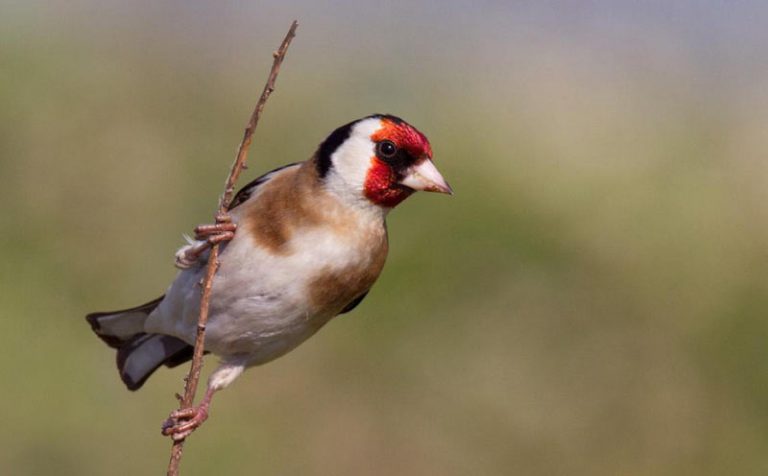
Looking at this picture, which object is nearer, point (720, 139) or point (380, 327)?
point (380, 327)

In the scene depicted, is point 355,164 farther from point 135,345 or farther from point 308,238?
point 135,345

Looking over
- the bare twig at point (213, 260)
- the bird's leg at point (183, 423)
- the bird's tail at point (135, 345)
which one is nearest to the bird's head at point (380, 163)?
the bare twig at point (213, 260)

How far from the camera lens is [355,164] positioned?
315cm

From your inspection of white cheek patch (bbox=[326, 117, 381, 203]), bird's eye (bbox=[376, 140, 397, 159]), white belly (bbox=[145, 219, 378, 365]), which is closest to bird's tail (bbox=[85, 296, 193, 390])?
white belly (bbox=[145, 219, 378, 365])

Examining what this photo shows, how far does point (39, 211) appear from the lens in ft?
19.6

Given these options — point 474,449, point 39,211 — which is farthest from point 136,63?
point 474,449

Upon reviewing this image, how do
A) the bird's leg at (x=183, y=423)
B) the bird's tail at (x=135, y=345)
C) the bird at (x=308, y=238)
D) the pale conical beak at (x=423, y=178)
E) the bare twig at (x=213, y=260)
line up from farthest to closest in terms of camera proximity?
1. the bird's tail at (x=135, y=345)
2. the bird's leg at (x=183, y=423)
3. the bird at (x=308, y=238)
4. the pale conical beak at (x=423, y=178)
5. the bare twig at (x=213, y=260)

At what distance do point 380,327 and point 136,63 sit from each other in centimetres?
222

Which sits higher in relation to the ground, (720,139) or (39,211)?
(720,139)

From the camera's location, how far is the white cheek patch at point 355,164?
313 cm

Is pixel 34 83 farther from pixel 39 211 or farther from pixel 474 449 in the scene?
pixel 474 449

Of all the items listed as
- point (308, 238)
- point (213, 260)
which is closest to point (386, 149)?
point (308, 238)

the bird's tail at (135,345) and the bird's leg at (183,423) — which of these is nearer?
the bird's leg at (183,423)

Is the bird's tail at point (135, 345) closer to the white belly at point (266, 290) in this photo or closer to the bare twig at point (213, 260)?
the white belly at point (266, 290)
